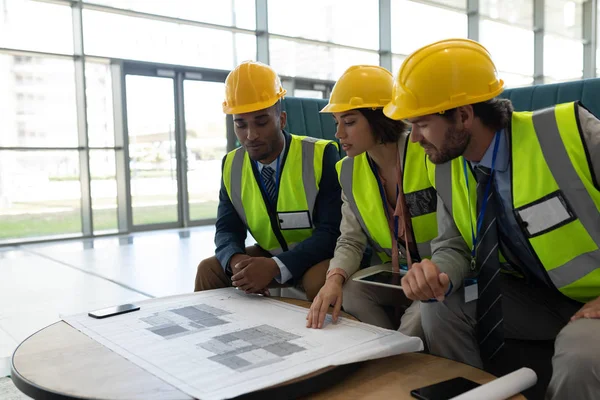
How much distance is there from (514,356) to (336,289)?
59 cm

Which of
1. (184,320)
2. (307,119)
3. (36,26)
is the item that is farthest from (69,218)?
(184,320)

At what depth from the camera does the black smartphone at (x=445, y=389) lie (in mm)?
984

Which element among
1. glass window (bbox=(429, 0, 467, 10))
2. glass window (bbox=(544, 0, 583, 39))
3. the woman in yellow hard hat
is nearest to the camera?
the woman in yellow hard hat

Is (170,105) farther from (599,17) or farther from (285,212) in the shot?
(599,17)

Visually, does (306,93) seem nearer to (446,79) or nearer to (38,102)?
(38,102)

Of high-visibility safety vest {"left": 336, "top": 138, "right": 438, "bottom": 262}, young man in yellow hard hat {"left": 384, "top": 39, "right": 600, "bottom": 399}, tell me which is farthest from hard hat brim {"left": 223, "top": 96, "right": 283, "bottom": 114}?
young man in yellow hard hat {"left": 384, "top": 39, "right": 600, "bottom": 399}

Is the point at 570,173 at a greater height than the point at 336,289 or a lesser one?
greater

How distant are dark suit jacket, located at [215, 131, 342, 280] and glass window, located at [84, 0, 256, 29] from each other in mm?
5461

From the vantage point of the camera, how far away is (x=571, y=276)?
1.40 meters

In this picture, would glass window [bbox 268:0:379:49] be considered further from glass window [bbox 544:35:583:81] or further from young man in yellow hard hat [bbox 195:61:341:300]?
young man in yellow hard hat [bbox 195:61:341:300]

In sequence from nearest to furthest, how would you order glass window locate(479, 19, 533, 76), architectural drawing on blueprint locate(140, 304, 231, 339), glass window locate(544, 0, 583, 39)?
architectural drawing on blueprint locate(140, 304, 231, 339) < glass window locate(479, 19, 533, 76) < glass window locate(544, 0, 583, 39)

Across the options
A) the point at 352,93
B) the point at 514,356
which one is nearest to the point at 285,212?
the point at 352,93

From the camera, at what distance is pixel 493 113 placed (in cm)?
148

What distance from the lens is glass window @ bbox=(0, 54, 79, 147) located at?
6.43 meters
